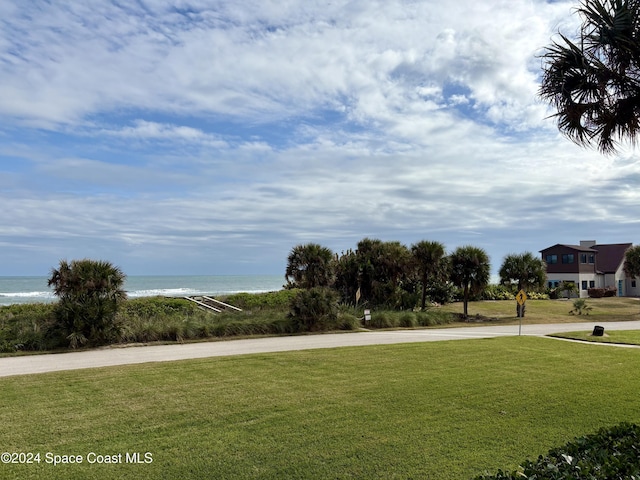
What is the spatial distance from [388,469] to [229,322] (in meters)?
13.8

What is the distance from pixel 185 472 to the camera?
485cm

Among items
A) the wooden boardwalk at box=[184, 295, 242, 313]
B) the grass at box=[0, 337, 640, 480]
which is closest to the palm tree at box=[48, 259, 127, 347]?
the grass at box=[0, 337, 640, 480]

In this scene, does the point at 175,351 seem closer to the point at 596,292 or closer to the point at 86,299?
the point at 86,299

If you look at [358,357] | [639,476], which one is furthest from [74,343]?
[639,476]

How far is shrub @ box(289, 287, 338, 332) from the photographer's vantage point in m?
19.3

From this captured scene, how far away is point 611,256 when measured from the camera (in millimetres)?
53844

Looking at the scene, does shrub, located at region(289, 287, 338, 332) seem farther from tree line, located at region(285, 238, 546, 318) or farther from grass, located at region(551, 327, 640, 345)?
grass, located at region(551, 327, 640, 345)

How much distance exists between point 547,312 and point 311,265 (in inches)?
665

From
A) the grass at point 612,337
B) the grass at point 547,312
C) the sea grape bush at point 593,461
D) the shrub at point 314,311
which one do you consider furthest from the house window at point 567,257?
the sea grape bush at point 593,461

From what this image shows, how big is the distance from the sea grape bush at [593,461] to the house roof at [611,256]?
55333 mm

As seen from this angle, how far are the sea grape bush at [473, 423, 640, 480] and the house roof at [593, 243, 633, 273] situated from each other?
55333 mm

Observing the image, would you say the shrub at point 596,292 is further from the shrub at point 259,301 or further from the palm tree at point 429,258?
the shrub at point 259,301

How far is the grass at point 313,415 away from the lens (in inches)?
199

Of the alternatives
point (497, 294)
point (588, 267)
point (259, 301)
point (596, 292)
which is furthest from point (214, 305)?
point (588, 267)
